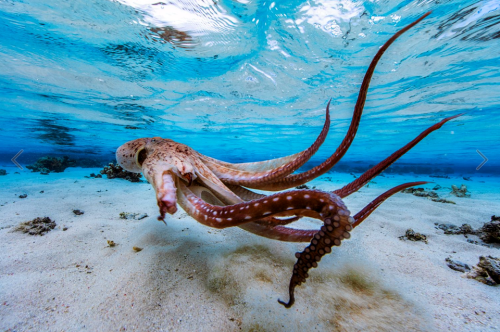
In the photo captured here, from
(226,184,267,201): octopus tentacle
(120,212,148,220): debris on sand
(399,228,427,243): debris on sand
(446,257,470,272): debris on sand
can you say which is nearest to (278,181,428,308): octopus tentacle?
(226,184,267,201): octopus tentacle

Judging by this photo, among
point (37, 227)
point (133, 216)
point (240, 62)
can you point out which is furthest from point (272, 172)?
point (240, 62)

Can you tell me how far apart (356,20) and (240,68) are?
4.71 m

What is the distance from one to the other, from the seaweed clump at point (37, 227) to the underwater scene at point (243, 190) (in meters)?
0.04

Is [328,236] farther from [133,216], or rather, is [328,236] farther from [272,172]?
[133,216]

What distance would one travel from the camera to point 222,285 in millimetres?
2018

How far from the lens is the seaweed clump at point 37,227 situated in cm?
326

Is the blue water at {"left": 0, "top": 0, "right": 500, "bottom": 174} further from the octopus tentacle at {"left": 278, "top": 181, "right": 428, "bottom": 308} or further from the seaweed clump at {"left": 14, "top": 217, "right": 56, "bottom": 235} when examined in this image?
the octopus tentacle at {"left": 278, "top": 181, "right": 428, "bottom": 308}

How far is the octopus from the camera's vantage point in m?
1.26

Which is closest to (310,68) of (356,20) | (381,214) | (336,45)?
(336,45)

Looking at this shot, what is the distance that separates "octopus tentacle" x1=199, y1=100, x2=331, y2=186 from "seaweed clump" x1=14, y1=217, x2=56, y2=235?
346 cm

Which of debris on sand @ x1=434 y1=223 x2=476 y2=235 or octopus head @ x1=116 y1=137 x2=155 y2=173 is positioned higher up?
octopus head @ x1=116 y1=137 x2=155 y2=173

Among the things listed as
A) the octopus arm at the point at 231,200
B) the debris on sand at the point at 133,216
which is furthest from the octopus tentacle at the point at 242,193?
the debris on sand at the point at 133,216

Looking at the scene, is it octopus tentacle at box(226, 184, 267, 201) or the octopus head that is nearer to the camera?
octopus tentacle at box(226, 184, 267, 201)

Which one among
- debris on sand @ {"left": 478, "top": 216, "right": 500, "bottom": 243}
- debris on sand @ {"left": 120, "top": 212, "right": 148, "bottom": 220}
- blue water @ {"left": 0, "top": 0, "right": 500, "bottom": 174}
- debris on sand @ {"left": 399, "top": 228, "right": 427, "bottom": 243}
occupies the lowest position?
debris on sand @ {"left": 120, "top": 212, "right": 148, "bottom": 220}
